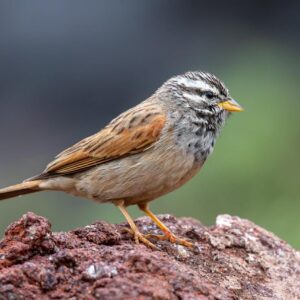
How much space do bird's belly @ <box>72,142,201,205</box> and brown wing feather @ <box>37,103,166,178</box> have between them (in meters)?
0.09

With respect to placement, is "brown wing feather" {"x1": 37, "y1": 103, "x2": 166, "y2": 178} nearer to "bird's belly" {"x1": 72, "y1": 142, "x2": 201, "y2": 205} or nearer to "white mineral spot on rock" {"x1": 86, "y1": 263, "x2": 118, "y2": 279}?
"bird's belly" {"x1": 72, "y1": 142, "x2": 201, "y2": 205}

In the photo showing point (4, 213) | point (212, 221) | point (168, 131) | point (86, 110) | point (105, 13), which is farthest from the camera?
point (105, 13)

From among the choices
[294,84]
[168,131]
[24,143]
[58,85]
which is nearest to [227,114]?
[168,131]

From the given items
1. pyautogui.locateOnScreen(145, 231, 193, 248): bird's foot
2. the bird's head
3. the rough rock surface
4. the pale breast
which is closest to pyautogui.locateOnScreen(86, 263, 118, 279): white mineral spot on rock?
the rough rock surface

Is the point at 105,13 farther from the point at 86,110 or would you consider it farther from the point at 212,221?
the point at 212,221

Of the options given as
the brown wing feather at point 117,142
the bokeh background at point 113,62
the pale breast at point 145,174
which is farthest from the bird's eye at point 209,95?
the bokeh background at point 113,62

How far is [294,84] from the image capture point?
15344 mm

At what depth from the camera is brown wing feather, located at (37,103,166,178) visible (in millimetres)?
7879

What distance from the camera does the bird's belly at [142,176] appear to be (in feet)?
25.0

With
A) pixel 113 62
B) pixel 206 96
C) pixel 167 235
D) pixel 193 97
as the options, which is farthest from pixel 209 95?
pixel 113 62

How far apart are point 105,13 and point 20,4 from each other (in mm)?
1731

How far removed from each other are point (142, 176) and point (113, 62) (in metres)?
11.1

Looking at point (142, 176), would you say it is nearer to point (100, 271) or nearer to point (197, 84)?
point (197, 84)

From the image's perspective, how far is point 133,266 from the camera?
574cm
